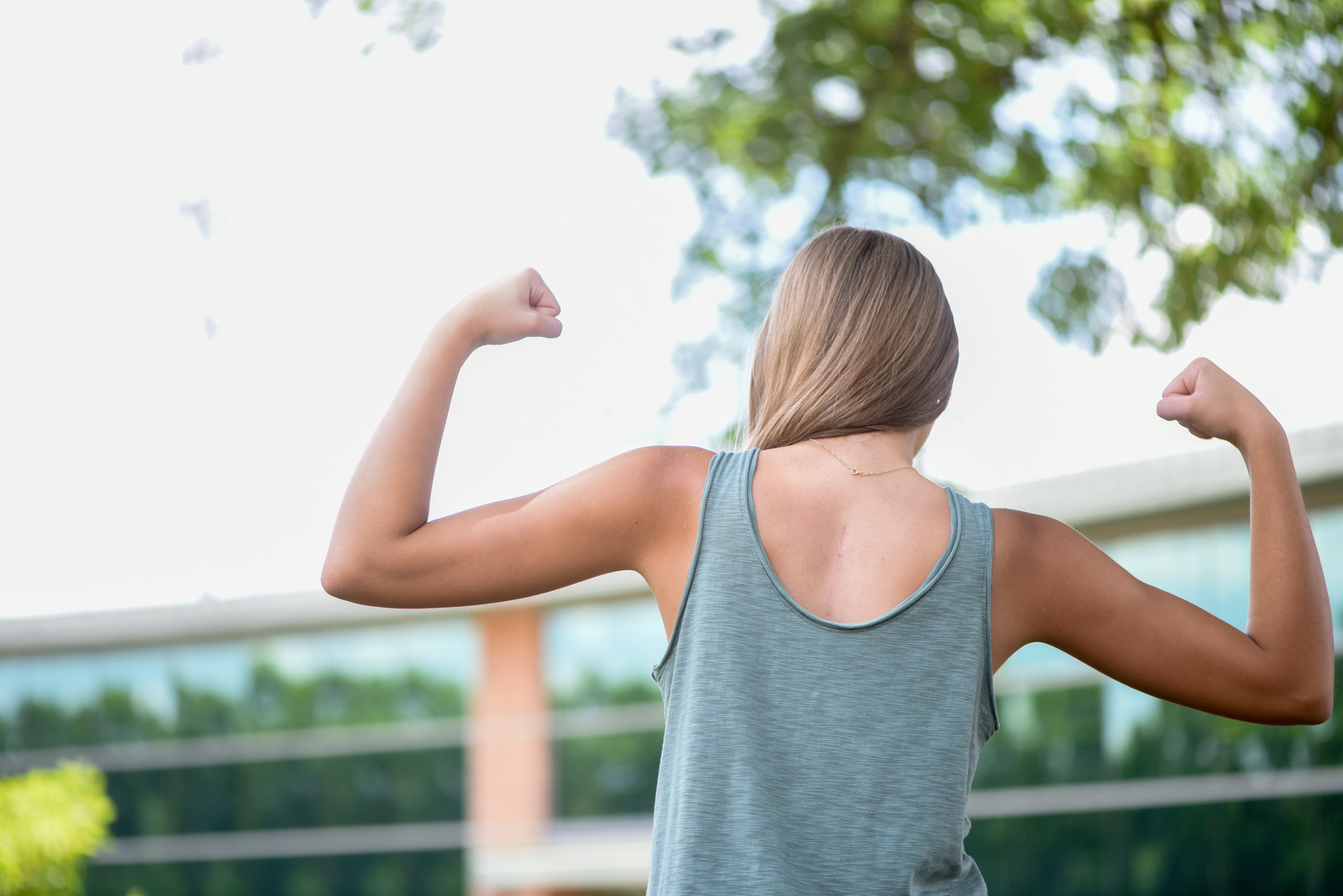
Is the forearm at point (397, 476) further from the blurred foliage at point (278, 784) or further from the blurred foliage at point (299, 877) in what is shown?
the blurred foliage at point (299, 877)

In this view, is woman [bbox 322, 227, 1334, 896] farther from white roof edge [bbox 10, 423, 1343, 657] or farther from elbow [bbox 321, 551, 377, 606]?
white roof edge [bbox 10, 423, 1343, 657]

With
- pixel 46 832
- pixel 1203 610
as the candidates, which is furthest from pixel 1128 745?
pixel 1203 610

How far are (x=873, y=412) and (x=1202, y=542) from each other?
9.10 meters

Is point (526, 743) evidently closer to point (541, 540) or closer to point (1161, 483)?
point (1161, 483)

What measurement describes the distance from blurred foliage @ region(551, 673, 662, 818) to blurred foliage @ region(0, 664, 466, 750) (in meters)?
1.58

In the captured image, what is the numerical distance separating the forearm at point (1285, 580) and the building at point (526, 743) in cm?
764

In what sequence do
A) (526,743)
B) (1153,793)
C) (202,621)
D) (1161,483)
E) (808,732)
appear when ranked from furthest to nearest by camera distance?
1. (202,621)
2. (526,743)
3. (1153,793)
4. (1161,483)
5. (808,732)

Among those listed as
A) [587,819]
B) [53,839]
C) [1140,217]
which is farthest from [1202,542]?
[53,839]

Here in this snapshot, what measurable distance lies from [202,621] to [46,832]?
695 centimetres

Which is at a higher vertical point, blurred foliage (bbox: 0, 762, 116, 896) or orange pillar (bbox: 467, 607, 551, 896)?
blurred foliage (bbox: 0, 762, 116, 896)

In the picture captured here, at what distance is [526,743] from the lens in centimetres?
1453

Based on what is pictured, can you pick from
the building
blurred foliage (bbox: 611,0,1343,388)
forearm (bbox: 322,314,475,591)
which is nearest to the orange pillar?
the building

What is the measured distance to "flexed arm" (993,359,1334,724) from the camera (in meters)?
1.29

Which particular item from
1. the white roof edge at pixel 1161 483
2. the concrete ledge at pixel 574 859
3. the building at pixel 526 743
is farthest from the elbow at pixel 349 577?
the concrete ledge at pixel 574 859
